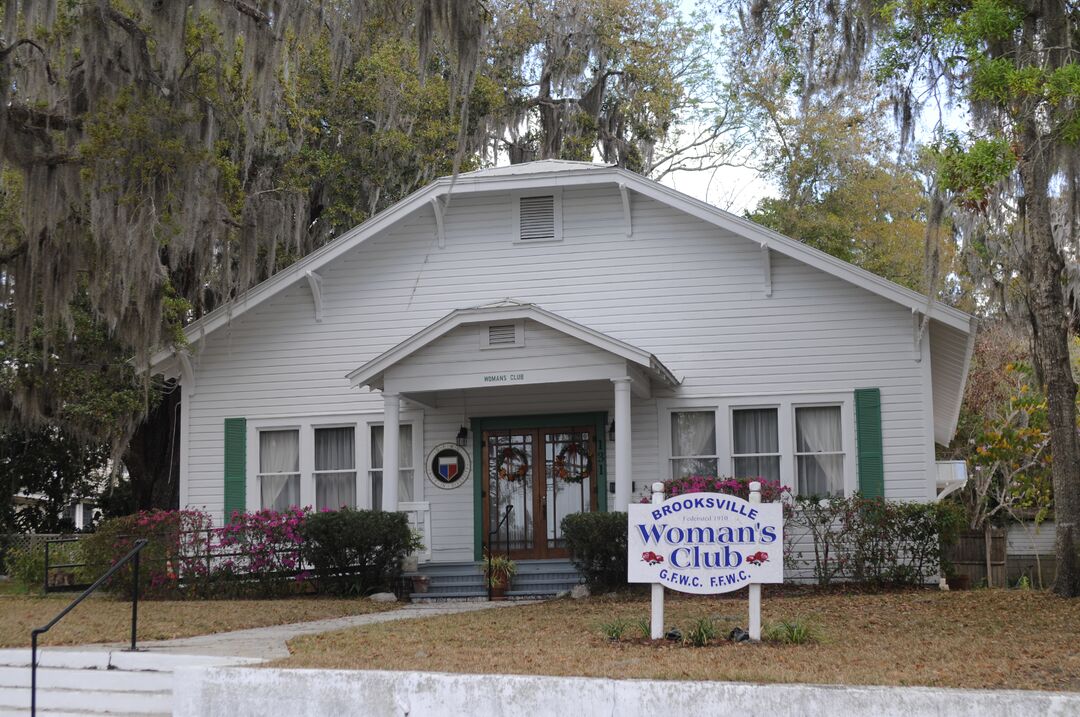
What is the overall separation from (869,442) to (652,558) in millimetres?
7324

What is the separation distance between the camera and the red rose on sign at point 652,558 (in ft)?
32.3

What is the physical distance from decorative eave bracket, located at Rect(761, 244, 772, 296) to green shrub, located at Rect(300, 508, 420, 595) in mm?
5961

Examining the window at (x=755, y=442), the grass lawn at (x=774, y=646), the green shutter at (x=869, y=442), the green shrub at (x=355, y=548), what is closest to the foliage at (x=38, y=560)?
the green shrub at (x=355, y=548)

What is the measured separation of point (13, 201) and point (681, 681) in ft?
41.6

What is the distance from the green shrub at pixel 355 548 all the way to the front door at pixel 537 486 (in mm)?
1736

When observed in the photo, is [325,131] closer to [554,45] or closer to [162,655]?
[554,45]

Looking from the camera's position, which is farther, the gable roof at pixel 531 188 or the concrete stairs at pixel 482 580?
the gable roof at pixel 531 188

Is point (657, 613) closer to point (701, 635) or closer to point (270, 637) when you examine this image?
point (701, 635)

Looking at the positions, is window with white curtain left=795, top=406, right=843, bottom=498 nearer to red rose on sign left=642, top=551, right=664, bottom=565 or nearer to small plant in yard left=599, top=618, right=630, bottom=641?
small plant in yard left=599, top=618, right=630, bottom=641

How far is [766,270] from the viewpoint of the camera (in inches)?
661

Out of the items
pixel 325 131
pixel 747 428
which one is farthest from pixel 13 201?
pixel 747 428

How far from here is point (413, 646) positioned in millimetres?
9914

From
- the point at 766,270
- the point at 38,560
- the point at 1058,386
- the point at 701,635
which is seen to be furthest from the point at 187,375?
the point at 1058,386

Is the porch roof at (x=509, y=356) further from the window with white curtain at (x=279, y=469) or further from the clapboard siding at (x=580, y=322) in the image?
the window with white curtain at (x=279, y=469)
